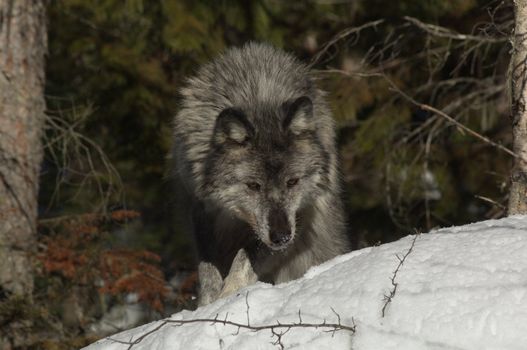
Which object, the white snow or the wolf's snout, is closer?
the white snow

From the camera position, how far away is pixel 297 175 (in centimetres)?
582

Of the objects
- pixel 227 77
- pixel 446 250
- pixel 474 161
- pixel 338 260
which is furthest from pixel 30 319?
pixel 474 161

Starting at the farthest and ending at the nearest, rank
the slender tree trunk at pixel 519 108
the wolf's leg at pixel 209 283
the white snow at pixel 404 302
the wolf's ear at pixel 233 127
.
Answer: the wolf's leg at pixel 209 283 → the wolf's ear at pixel 233 127 → the slender tree trunk at pixel 519 108 → the white snow at pixel 404 302

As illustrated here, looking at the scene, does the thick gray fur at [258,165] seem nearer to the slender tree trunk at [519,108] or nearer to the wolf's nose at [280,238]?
the wolf's nose at [280,238]

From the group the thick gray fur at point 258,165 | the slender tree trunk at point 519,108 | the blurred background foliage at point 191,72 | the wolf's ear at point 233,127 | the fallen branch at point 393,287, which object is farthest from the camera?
the blurred background foliage at point 191,72

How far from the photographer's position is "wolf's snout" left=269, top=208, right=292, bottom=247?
550 cm

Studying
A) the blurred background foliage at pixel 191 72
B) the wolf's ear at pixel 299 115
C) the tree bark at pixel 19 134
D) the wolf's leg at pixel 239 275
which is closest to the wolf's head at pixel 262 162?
the wolf's ear at pixel 299 115

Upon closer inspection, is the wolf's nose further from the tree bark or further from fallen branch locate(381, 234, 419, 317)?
the tree bark

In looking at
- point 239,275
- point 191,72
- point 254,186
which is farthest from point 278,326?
point 191,72

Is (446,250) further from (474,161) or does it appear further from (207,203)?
(474,161)

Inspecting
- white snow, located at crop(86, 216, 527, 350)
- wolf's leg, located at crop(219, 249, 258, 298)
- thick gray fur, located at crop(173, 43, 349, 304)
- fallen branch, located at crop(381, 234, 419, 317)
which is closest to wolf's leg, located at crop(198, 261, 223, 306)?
thick gray fur, located at crop(173, 43, 349, 304)

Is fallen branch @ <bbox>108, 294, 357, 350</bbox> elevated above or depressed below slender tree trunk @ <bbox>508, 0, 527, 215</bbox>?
below

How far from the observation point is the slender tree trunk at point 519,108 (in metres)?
4.91

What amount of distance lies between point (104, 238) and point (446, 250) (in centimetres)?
462
